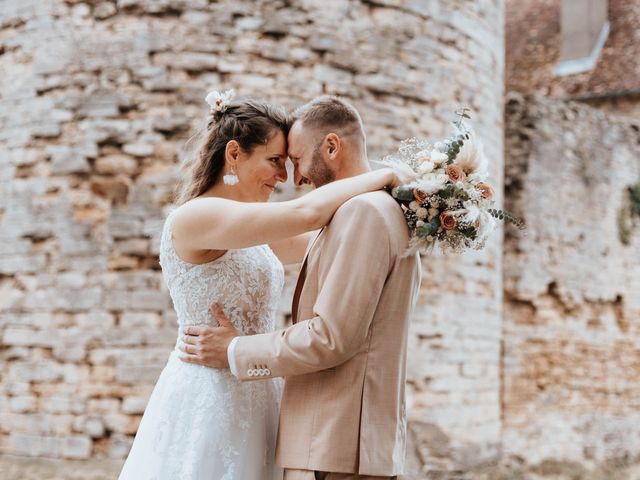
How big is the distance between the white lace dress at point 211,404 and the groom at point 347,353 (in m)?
0.22

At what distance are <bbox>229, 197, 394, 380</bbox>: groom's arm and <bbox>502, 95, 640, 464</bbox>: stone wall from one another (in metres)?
7.61

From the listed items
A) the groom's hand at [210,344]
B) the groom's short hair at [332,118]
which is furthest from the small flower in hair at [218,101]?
the groom's hand at [210,344]

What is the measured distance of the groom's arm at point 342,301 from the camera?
266cm

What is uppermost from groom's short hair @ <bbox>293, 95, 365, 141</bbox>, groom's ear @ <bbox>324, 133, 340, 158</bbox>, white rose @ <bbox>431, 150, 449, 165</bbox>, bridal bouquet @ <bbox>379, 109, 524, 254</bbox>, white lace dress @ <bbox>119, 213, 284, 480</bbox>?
groom's short hair @ <bbox>293, 95, 365, 141</bbox>

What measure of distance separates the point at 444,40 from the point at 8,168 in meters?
4.10

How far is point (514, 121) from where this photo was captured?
10.3 meters

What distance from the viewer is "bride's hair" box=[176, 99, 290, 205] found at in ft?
10.6

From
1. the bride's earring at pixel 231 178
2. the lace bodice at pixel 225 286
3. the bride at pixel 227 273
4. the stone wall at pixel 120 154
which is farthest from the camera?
the stone wall at pixel 120 154

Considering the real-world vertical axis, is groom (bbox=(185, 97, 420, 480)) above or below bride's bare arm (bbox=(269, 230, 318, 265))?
below

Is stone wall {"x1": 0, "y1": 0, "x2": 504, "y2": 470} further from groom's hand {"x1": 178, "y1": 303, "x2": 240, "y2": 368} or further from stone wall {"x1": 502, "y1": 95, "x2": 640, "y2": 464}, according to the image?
groom's hand {"x1": 178, "y1": 303, "x2": 240, "y2": 368}

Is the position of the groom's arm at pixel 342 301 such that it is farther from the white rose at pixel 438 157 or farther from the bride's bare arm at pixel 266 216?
the white rose at pixel 438 157

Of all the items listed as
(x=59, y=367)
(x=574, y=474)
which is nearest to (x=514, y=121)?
(x=574, y=474)

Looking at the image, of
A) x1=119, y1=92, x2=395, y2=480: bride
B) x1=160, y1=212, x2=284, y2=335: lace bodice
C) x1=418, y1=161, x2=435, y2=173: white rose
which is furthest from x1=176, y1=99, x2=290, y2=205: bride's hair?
x1=418, y1=161, x2=435, y2=173: white rose

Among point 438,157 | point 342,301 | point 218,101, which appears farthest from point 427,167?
point 218,101
